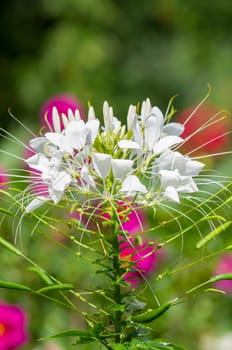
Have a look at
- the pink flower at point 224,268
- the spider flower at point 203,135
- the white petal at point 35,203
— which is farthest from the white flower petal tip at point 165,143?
the spider flower at point 203,135

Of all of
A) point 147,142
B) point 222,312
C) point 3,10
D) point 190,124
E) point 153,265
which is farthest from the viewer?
point 3,10

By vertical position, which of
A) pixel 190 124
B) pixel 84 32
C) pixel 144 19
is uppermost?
pixel 144 19

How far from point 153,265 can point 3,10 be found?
357 cm

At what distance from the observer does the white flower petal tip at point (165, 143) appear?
0.85m

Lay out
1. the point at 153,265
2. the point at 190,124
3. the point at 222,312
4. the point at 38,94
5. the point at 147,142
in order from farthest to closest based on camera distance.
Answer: the point at 38,94
the point at 190,124
the point at 222,312
the point at 153,265
the point at 147,142

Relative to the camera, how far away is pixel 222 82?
4.76 metres

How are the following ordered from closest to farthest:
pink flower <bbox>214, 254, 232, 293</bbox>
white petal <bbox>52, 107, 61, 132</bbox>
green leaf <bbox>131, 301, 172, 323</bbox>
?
1. green leaf <bbox>131, 301, 172, 323</bbox>
2. white petal <bbox>52, 107, 61, 132</bbox>
3. pink flower <bbox>214, 254, 232, 293</bbox>

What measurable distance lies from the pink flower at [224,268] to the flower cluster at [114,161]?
1.06 m

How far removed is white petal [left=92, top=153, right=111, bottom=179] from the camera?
81 centimetres

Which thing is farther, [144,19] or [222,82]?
[144,19]

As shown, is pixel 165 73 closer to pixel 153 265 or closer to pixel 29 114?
pixel 29 114

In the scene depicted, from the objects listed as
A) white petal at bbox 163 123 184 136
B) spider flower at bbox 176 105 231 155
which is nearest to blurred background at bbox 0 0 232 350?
spider flower at bbox 176 105 231 155

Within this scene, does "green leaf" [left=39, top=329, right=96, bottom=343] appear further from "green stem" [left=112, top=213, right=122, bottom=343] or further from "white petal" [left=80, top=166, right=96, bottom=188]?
"white petal" [left=80, top=166, right=96, bottom=188]

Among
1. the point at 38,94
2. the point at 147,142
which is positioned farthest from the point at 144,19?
the point at 147,142
